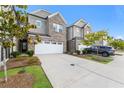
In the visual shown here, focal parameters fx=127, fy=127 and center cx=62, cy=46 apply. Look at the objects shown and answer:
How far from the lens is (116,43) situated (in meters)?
35.7

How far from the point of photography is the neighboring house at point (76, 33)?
1071 inches

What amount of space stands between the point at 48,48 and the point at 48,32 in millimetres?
3067

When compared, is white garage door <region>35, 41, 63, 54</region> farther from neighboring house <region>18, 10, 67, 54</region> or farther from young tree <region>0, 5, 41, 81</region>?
young tree <region>0, 5, 41, 81</region>

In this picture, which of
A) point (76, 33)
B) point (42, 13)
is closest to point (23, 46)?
point (42, 13)

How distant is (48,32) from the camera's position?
23.7 m

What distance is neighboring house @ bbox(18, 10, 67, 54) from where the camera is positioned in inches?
853

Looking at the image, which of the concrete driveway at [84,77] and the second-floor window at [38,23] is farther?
the second-floor window at [38,23]

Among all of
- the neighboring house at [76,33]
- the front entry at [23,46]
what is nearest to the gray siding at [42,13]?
the front entry at [23,46]

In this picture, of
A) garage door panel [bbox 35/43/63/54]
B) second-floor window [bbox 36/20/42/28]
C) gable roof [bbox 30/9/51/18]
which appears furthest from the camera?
gable roof [bbox 30/9/51/18]

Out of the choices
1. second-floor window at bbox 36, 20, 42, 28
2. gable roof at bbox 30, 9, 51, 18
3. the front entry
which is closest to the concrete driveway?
the front entry

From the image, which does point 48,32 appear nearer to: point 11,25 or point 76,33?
point 76,33

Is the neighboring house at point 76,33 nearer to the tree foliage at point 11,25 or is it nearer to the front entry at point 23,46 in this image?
the front entry at point 23,46
